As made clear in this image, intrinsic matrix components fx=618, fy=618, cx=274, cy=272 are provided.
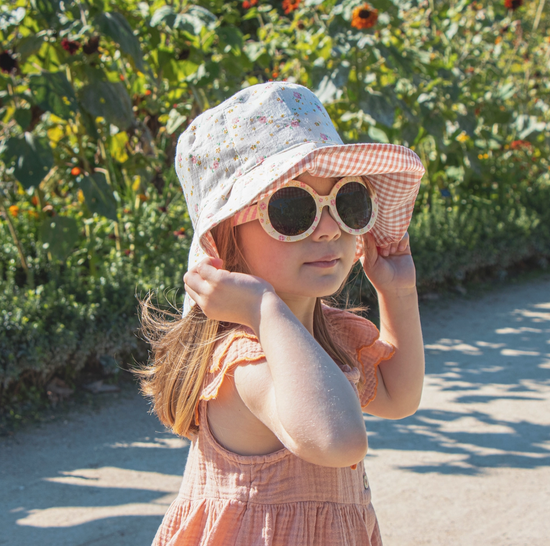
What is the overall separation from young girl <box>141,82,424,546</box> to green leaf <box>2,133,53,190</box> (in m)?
2.02

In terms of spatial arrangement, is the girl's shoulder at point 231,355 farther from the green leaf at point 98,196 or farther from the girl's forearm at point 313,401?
the green leaf at point 98,196

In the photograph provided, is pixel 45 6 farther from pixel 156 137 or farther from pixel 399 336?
pixel 399 336

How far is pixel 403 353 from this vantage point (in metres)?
1.40

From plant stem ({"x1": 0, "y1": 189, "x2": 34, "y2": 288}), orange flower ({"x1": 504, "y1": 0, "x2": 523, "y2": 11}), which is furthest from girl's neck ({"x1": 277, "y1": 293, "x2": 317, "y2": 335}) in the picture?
orange flower ({"x1": 504, "y1": 0, "x2": 523, "y2": 11})

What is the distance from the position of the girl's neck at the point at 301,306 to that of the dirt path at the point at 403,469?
1359 millimetres

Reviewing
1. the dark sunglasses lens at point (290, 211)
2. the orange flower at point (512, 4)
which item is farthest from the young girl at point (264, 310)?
the orange flower at point (512, 4)

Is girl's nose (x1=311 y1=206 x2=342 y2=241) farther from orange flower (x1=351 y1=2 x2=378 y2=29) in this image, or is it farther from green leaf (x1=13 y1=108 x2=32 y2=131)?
orange flower (x1=351 y1=2 x2=378 y2=29)

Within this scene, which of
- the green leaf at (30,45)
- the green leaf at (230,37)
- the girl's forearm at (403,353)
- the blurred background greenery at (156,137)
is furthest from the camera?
Result: the green leaf at (230,37)

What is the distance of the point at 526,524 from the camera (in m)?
2.38

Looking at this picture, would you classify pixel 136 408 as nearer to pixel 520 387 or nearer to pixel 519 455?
pixel 519 455

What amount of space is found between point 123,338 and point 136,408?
15.9 inches

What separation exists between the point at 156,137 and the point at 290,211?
13.5 ft

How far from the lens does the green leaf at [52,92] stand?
9.91ft

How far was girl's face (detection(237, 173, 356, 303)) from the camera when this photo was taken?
1.14 m
